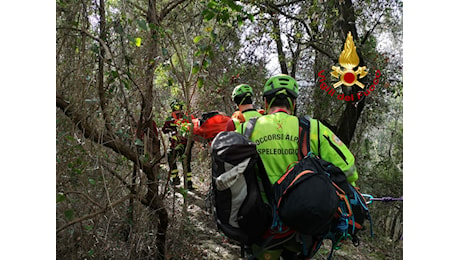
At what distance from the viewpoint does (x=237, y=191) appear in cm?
202

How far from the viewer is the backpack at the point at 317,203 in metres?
1.83

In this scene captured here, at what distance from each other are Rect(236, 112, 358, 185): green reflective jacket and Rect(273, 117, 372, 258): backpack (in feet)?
0.42

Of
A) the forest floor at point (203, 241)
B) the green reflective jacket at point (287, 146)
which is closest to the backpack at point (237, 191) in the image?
the green reflective jacket at point (287, 146)

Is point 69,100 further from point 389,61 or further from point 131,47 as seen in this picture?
point 389,61

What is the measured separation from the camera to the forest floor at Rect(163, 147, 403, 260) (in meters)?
3.68

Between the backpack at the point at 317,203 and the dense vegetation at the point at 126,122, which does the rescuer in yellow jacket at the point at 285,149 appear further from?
the dense vegetation at the point at 126,122

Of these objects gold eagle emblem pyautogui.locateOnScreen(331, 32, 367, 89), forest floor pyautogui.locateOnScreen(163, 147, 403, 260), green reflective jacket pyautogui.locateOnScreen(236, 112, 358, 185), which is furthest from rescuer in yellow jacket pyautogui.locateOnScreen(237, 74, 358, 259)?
gold eagle emblem pyautogui.locateOnScreen(331, 32, 367, 89)

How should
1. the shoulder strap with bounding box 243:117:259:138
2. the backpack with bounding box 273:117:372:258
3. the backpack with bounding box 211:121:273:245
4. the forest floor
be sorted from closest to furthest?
the backpack with bounding box 273:117:372:258 → the backpack with bounding box 211:121:273:245 → the shoulder strap with bounding box 243:117:259:138 → the forest floor

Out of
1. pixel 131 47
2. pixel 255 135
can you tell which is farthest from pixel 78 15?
pixel 255 135

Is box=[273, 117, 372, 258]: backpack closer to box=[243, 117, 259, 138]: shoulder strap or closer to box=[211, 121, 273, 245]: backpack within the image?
box=[211, 121, 273, 245]: backpack

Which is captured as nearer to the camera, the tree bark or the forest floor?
the forest floor

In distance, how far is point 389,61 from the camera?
646cm

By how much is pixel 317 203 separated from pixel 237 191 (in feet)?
1.62

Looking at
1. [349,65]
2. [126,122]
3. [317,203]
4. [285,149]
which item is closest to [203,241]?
[126,122]
